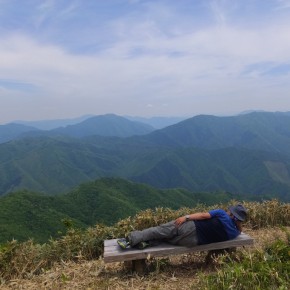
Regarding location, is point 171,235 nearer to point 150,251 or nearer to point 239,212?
point 150,251

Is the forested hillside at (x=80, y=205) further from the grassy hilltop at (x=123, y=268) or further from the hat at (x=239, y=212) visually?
the hat at (x=239, y=212)

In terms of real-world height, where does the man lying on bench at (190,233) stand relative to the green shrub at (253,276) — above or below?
above

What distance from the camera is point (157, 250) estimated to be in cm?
595

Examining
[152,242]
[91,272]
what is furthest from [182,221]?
[91,272]

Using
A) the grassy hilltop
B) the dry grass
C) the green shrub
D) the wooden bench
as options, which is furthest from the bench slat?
the green shrub

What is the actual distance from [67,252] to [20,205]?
81.6m

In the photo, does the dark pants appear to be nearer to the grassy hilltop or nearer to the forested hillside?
the grassy hilltop

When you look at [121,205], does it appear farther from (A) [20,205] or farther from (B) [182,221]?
(B) [182,221]

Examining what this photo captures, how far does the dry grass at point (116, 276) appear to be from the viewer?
5.73m

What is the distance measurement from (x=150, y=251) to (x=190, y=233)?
2.48 ft

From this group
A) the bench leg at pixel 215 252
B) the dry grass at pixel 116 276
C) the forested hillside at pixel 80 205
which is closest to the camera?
the dry grass at pixel 116 276

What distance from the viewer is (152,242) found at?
6.26 meters

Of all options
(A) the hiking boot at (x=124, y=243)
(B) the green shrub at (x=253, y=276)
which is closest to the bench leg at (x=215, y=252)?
(B) the green shrub at (x=253, y=276)

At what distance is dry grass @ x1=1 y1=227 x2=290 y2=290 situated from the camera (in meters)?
5.73
